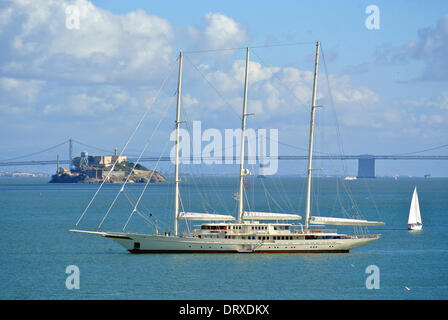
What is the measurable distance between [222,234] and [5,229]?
3079 cm

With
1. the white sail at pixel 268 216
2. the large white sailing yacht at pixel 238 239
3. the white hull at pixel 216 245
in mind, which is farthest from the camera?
the white sail at pixel 268 216

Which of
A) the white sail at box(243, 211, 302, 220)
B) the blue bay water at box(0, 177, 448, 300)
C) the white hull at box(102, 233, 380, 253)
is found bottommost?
the blue bay water at box(0, 177, 448, 300)

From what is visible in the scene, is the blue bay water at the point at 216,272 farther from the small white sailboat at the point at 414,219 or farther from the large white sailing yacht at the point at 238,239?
the small white sailboat at the point at 414,219

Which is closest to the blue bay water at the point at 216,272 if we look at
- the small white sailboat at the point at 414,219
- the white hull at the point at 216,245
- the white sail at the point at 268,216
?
the white hull at the point at 216,245

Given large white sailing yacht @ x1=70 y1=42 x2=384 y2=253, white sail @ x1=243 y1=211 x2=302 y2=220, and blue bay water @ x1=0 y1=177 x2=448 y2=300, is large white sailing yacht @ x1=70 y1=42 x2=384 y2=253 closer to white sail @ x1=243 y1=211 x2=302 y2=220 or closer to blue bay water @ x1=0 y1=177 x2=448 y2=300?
white sail @ x1=243 y1=211 x2=302 y2=220

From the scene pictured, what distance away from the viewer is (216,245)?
52.6 m

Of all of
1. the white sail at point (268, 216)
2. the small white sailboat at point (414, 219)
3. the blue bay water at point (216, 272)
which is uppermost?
the white sail at point (268, 216)

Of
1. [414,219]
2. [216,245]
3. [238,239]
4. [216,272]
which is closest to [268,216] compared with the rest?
[238,239]

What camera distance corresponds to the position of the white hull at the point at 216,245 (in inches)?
2060

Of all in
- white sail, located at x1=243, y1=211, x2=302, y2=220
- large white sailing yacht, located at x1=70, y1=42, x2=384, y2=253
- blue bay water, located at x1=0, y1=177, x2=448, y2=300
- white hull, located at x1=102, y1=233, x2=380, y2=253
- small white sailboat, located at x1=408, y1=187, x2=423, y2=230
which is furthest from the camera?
small white sailboat, located at x1=408, y1=187, x2=423, y2=230

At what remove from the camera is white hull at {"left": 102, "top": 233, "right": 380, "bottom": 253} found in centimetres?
5231

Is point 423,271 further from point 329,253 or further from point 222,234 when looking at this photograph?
point 222,234

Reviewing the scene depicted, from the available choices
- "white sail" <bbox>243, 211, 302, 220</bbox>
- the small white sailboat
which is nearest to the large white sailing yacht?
"white sail" <bbox>243, 211, 302, 220</bbox>
